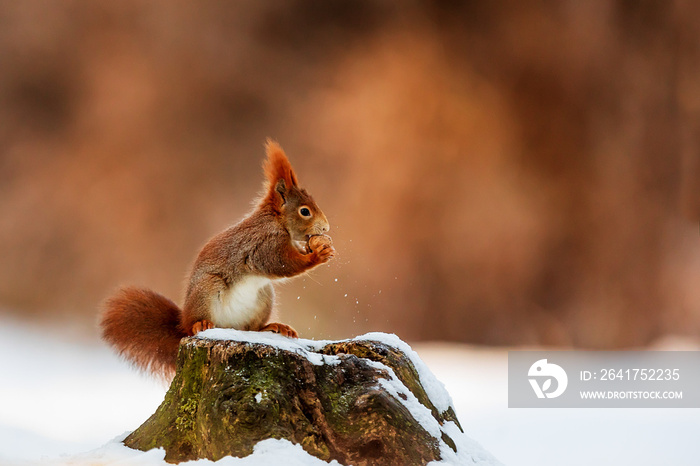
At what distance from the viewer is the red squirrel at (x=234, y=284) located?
6.88 feet

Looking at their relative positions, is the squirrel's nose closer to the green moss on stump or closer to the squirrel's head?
the squirrel's head

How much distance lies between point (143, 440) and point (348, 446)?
0.57 metres

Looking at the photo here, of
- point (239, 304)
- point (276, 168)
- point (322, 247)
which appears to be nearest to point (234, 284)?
point (239, 304)

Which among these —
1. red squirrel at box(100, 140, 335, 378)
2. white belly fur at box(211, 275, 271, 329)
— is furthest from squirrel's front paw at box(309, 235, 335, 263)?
white belly fur at box(211, 275, 271, 329)

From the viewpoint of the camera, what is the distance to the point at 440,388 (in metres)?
2.00

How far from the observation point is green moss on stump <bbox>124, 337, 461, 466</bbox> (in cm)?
162

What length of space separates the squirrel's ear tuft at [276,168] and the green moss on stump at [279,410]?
0.67 m

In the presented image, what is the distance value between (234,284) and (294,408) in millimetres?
566

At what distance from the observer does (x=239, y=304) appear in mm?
2139

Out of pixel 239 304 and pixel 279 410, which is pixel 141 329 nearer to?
pixel 239 304

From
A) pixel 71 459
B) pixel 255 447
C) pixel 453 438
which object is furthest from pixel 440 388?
pixel 71 459

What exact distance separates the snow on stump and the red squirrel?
262 mm

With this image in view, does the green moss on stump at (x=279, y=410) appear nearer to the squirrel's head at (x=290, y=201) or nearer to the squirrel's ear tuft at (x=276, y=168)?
the squirrel's head at (x=290, y=201)

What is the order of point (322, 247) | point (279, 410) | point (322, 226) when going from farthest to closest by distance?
point (322, 226) → point (322, 247) → point (279, 410)
